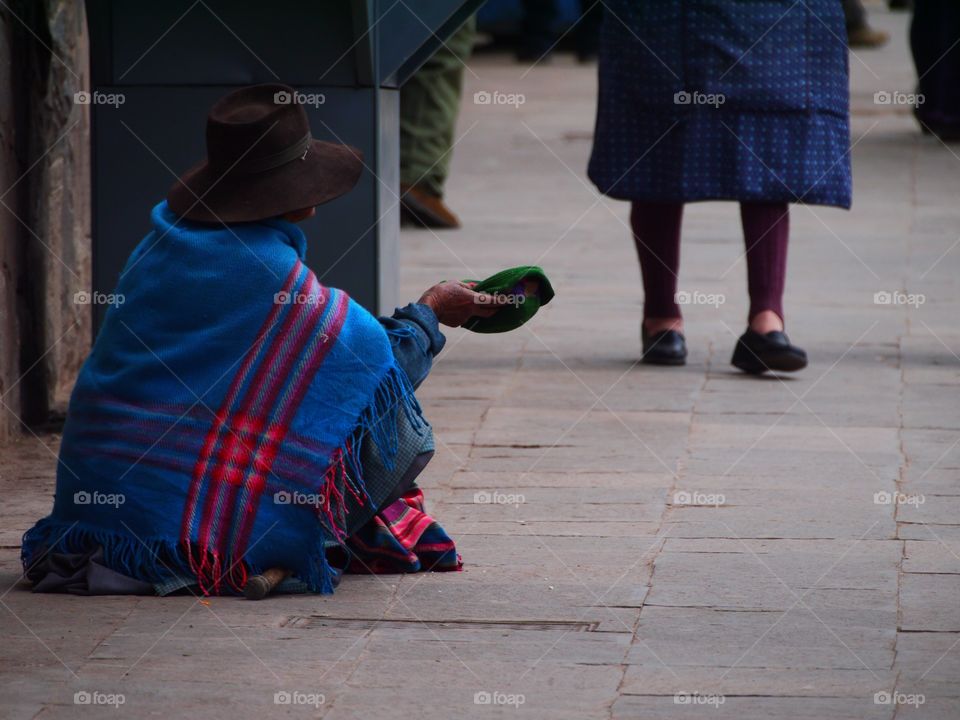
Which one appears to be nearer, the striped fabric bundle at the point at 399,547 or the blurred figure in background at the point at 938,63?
the striped fabric bundle at the point at 399,547

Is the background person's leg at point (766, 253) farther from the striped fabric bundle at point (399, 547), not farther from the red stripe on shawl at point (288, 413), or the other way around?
the red stripe on shawl at point (288, 413)

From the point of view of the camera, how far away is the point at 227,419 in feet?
11.2

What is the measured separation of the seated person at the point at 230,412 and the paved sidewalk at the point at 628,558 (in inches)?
4.4

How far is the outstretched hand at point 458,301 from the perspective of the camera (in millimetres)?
3693

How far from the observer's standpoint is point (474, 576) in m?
3.56

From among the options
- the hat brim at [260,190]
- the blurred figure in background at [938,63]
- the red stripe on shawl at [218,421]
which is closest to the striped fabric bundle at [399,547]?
the red stripe on shawl at [218,421]

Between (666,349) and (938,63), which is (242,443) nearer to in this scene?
(666,349)

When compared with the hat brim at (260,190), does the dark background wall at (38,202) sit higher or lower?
lower

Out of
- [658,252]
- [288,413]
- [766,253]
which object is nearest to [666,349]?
[658,252]

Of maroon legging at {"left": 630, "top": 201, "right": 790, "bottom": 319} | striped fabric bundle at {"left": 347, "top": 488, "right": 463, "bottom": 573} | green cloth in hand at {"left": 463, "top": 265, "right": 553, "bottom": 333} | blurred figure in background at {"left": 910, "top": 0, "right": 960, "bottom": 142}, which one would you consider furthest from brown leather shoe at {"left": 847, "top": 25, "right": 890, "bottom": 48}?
striped fabric bundle at {"left": 347, "top": 488, "right": 463, "bottom": 573}

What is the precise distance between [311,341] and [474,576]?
582 millimetres

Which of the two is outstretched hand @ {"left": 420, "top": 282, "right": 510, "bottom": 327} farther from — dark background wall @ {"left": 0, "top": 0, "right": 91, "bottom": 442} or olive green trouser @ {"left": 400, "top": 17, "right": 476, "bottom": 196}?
olive green trouser @ {"left": 400, "top": 17, "right": 476, "bottom": 196}

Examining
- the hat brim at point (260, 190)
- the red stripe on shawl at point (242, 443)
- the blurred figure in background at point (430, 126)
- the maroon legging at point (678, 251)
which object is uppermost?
the hat brim at point (260, 190)

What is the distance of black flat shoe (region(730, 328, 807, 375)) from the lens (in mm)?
5395
